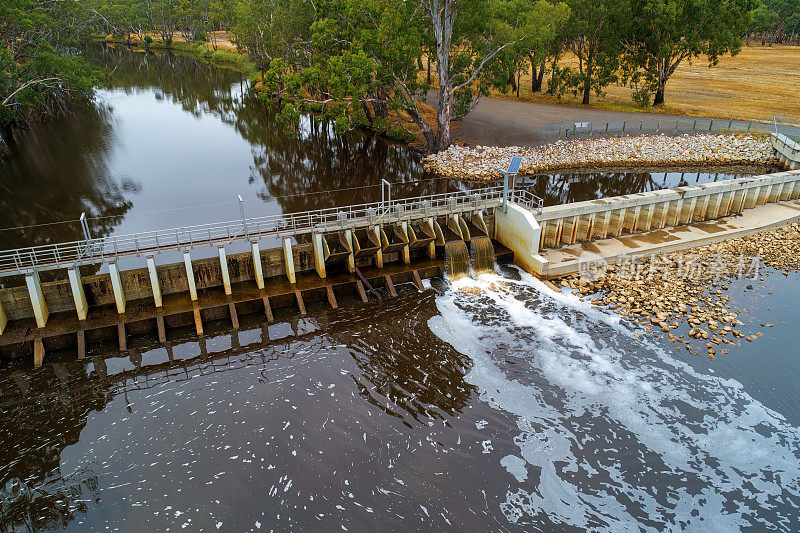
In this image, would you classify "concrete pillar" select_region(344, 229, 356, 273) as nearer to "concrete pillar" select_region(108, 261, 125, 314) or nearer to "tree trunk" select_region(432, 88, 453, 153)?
"concrete pillar" select_region(108, 261, 125, 314)

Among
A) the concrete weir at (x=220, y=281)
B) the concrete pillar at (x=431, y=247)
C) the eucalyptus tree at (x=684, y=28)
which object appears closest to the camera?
the concrete weir at (x=220, y=281)

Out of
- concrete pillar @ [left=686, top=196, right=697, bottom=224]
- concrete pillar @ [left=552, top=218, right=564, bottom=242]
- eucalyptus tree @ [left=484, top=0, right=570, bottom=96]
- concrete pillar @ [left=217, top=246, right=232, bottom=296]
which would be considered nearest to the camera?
concrete pillar @ [left=217, top=246, right=232, bottom=296]

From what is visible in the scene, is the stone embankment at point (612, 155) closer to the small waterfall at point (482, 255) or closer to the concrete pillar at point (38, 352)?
the small waterfall at point (482, 255)

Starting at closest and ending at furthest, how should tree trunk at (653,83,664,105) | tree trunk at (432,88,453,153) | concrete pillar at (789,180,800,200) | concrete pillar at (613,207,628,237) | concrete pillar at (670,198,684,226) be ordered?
concrete pillar at (613,207,628,237)
concrete pillar at (670,198,684,226)
concrete pillar at (789,180,800,200)
tree trunk at (432,88,453,153)
tree trunk at (653,83,664,105)

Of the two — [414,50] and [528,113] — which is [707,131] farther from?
[414,50]

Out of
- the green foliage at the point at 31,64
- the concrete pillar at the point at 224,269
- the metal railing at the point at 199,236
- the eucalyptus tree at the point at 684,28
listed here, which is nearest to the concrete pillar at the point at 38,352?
the metal railing at the point at 199,236

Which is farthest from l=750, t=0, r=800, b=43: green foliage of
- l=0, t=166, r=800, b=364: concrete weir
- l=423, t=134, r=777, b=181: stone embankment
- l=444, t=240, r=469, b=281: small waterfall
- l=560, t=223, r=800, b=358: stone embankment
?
l=444, t=240, r=469, b=281: small waterfall

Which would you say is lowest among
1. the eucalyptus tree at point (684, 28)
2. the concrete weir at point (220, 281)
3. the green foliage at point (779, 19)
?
the concrete weir at point (220, 281)

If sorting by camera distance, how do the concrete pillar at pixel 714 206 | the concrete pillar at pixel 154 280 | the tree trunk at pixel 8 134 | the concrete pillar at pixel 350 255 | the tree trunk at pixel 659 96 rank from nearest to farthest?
1. the concrete pillar at pixel 154 280
2. the concrete pillar at pixel 350 255
3. the concrete pillar at pixel 714 206
4. the tree trunk at pixel 8 134
5. the tree trunk at pixel 659 96
